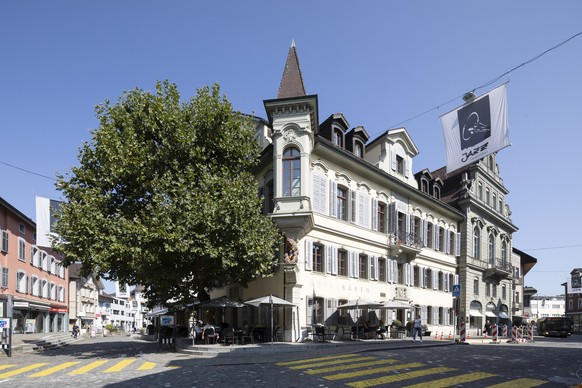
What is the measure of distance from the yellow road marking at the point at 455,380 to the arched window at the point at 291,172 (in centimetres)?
1380

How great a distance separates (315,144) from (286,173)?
2209 millimetres

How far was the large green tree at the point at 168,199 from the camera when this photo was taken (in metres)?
20.4

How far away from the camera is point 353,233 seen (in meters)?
29.1

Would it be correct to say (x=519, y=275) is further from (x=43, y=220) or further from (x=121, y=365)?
(x=121, y=365)

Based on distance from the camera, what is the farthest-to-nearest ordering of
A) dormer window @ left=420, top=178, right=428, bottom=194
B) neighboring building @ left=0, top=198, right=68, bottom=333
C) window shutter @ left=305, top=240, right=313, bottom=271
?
dormer window @ left=420, top=178, right=428, bottom=194, neighboring building @ left=0, top=198, right=68, bottom=333, window shutter @ left=305, top=240, right=313, bottom=271

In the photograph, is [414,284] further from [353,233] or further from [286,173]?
[286,173]

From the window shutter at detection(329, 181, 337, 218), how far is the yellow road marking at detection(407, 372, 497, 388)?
1518cm

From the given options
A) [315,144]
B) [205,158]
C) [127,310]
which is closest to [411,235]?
[315,144]

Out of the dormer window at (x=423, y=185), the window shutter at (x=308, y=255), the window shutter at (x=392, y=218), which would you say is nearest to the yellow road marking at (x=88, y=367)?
the window shutter at (x=308, y=255)

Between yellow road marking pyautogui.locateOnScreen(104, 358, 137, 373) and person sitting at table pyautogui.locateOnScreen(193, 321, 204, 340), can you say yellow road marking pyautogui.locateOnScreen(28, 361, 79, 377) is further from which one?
person sitting at table pyautogui.locateOnScreen(193, 321, 204, 340)

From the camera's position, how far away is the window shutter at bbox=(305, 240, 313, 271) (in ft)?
84.0

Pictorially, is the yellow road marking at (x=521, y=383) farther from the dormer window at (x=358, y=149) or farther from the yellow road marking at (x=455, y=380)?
the dormer window at (x=358, y=149)

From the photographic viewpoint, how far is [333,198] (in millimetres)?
27734

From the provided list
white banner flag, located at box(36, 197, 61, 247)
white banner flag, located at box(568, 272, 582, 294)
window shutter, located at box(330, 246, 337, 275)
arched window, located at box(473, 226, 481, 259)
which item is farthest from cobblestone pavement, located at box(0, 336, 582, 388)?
white banner flag, located at box(568, 272, 582, 294)
